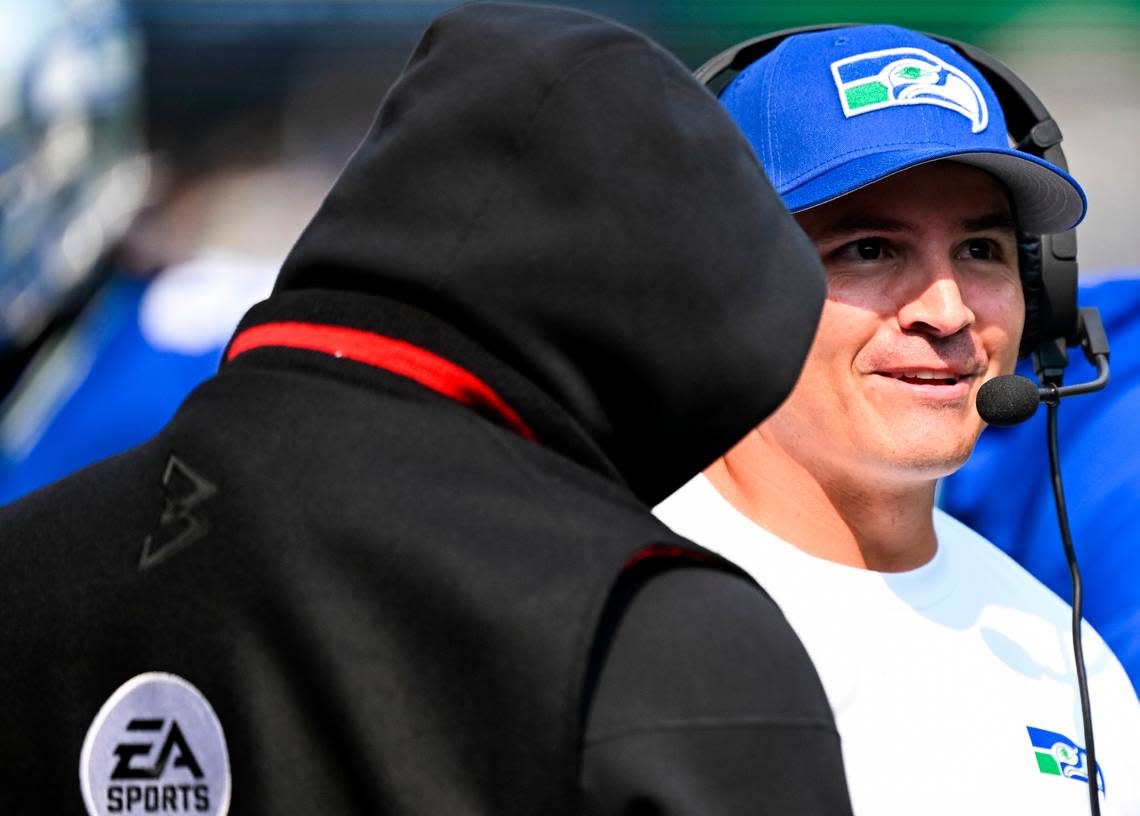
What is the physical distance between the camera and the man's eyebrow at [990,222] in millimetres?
1330

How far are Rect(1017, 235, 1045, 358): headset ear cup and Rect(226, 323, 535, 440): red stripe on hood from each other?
940 millimetres

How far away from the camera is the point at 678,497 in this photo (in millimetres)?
1349

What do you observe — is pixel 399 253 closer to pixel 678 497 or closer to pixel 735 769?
pixel 735 769

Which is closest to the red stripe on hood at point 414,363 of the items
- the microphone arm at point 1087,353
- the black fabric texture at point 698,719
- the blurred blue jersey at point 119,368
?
the black fabric texture at point 698,719

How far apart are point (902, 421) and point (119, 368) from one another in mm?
1301

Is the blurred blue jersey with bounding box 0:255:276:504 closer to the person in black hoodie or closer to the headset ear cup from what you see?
the headset ear cup

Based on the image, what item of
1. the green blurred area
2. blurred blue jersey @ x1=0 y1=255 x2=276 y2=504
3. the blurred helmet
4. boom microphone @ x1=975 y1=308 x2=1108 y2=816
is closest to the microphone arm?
boom microphone @ x1=975 y1=308 x2=1108 y2=816

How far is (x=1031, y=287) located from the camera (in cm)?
143

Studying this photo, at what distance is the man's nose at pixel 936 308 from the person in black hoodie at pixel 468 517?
A: 642 mm

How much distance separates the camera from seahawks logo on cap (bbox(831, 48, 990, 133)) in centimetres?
130

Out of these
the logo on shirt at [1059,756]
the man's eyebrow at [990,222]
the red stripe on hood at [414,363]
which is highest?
the red stripe on hood at [414,363]

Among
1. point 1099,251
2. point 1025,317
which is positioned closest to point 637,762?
point 1025,317

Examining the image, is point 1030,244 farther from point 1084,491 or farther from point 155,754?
point 155,754

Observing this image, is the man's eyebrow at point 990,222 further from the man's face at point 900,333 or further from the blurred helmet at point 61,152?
the blurred helmet at point 61,152
